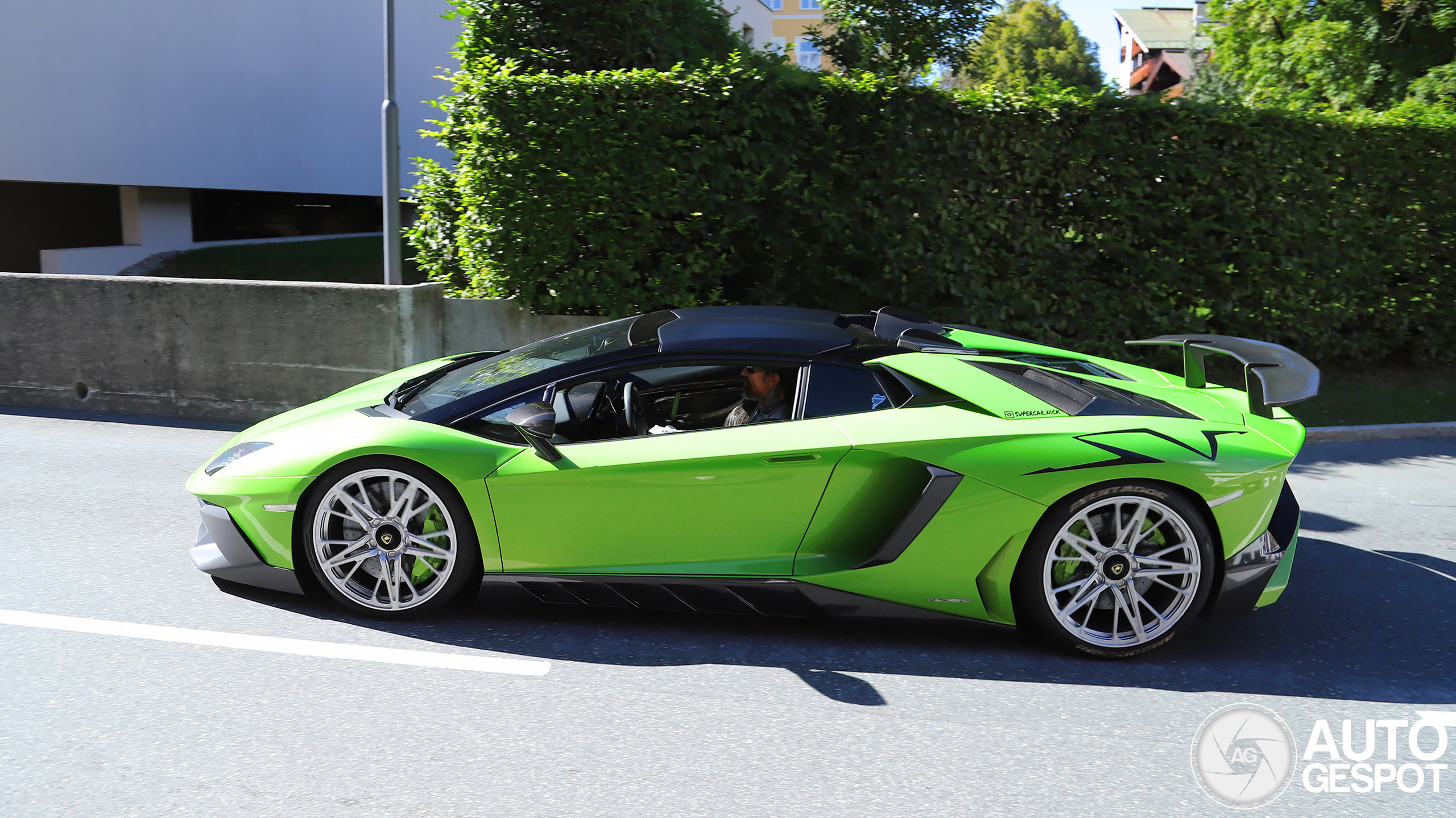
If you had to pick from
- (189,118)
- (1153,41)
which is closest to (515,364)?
(189,118)

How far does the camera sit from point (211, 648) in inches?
153

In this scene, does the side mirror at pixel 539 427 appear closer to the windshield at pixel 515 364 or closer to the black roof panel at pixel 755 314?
the windshield at pixel 515 364

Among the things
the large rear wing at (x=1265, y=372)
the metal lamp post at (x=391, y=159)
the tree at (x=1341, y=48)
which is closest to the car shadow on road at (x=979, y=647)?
the large rear wing at (x=1265, y=372)

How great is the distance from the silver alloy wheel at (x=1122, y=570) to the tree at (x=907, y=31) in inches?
483

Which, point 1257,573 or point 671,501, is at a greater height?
point 671,501

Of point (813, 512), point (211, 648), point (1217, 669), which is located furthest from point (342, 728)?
point (1217, 669)

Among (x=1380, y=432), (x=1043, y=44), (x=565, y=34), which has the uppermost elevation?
(x=1043, y=44)

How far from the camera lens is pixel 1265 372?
4418mm

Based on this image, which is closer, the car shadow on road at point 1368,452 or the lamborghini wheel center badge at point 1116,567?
the lamborghini wheel center badge at point 1116,567

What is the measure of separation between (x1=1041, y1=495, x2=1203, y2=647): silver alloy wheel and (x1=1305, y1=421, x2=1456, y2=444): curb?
525 centimetres

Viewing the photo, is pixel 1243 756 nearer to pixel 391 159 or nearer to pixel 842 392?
pixel 842 392

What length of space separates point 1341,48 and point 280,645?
15.7 m

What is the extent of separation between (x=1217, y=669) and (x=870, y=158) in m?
5.91

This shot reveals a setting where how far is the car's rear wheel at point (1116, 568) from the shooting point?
3.93m
